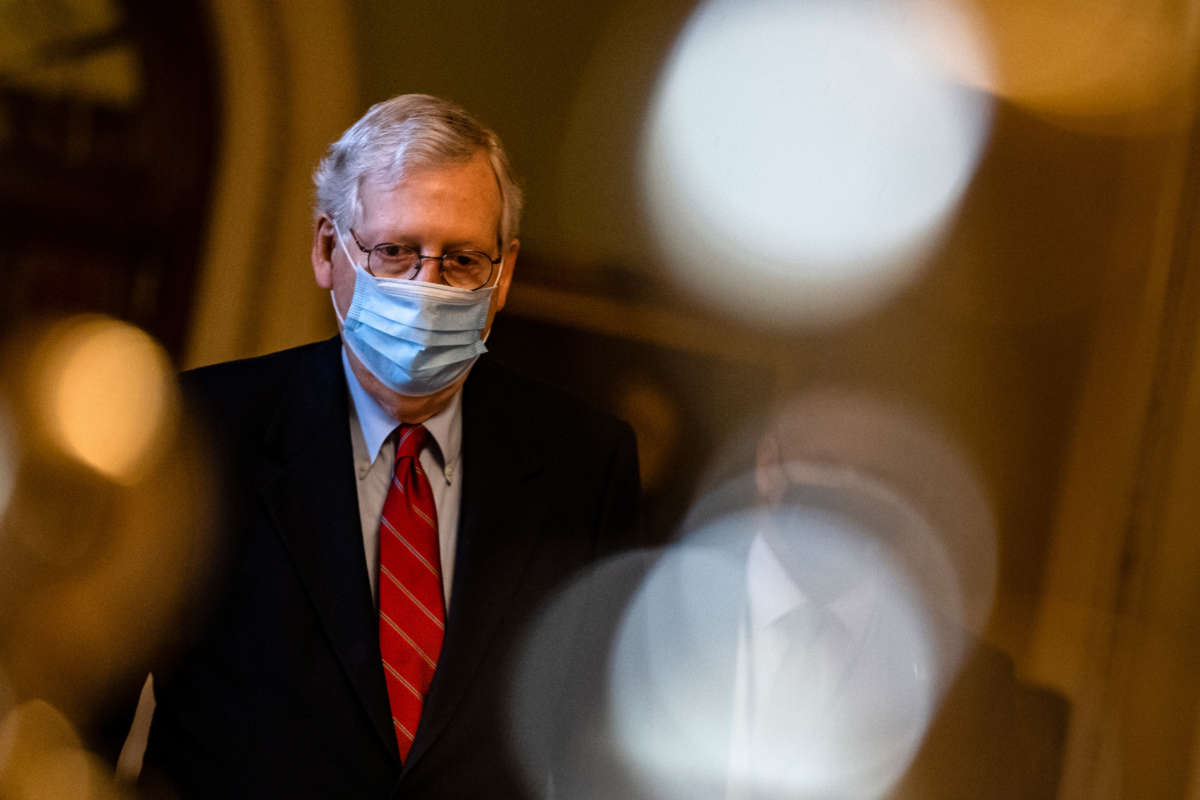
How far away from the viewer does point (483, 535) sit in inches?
66.0

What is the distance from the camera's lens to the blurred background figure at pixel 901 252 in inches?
73.1

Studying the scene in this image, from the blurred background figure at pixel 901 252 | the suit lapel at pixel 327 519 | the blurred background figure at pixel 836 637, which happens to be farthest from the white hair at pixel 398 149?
the blurred background figure at pixel 836 637

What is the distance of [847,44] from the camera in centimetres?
210

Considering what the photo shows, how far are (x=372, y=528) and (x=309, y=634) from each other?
0.57ft

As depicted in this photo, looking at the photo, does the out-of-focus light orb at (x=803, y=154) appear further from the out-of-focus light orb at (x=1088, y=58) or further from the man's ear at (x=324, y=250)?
the man's ear at (x=324, y=250)

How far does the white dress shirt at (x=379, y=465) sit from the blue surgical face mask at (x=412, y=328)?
0.24 ft

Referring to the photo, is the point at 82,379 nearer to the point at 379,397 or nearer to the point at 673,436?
the point at 379,397

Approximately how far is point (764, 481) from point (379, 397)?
31.6 inches

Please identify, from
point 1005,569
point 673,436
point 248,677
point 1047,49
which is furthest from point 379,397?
point 1047,49

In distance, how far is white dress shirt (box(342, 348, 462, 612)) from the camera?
165 centimetres

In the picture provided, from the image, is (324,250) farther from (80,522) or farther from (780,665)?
(780,665)

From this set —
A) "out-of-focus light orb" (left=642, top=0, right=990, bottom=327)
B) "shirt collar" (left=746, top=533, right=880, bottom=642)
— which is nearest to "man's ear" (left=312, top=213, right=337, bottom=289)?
"out-of-focus light orb" (left=642, top=0, right=990, bottom=327)

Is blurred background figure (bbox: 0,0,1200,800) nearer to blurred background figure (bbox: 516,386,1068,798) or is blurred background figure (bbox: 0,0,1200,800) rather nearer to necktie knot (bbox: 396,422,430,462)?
blurred background figure (bbox: 516,386,1068,798)

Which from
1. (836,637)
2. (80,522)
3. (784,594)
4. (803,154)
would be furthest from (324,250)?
(836,637)
